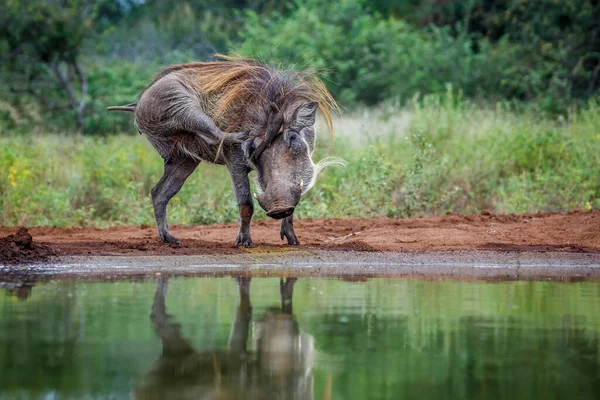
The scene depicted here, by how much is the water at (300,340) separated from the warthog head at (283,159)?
3.49ft

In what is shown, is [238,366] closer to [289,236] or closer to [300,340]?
[300,340]

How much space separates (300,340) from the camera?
16.4 feet

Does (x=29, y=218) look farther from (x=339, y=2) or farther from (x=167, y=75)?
(x=339, y=2)

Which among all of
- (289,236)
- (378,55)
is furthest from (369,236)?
(378,55)

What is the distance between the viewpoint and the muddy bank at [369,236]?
880cm

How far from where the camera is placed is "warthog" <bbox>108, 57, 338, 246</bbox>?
8164 mm

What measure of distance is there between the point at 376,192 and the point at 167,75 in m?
4.10

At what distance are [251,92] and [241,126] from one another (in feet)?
1.05

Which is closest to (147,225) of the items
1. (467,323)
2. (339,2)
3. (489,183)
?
(489,183)

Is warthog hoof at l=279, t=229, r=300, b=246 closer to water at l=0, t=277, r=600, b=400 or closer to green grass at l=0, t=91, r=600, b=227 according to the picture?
water at l=0, t=277, r=600, b=400

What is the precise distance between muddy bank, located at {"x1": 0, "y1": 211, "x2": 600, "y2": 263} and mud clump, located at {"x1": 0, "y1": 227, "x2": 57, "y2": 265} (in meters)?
0.18

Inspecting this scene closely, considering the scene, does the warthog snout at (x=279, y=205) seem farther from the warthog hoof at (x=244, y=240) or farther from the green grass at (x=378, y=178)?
the green grass at (x=378, y=178)

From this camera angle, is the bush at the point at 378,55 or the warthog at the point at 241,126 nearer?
the warthog at the point at 241,126

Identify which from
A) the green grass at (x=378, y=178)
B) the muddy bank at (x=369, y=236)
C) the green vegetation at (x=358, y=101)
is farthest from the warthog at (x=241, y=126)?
the green grass at (x=378, y=178)
